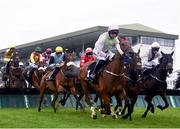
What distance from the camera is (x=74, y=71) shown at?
1617 cm

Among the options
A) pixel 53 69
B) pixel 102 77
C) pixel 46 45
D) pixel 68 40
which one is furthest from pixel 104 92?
pixel 46 45

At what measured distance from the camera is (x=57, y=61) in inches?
673

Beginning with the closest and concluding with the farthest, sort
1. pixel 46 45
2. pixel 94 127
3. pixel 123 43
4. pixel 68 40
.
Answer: pixel 94 127 < pixel 123 43 < pixel 68 40 < pixel 46 45

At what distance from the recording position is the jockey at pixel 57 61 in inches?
657

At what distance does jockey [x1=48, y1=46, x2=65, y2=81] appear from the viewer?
16.7 metres

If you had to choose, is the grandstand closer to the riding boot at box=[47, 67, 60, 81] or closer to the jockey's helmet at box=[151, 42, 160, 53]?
the riding boot at box=[47, 67, 60, 81]

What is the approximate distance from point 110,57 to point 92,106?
1790 millimetres

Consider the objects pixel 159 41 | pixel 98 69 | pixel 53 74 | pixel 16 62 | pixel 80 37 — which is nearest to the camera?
pixel 98 69

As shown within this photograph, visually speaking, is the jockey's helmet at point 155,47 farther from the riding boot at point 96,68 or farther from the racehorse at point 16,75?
A: the racehorse at point 16,75

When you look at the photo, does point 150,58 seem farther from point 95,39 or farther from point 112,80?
point 95,39

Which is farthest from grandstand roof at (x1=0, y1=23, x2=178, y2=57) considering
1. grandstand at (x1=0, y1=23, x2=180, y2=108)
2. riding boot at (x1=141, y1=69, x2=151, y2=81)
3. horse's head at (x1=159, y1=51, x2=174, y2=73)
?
horse's head at (x1=159, y1=51, x2=174, y2=73)

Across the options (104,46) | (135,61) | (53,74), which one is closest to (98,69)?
(104,46)

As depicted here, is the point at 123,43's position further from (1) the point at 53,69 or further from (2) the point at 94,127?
(1) the point at 53,69

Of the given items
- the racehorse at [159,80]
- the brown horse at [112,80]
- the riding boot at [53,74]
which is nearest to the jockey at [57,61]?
the riding boot at [53,74]
